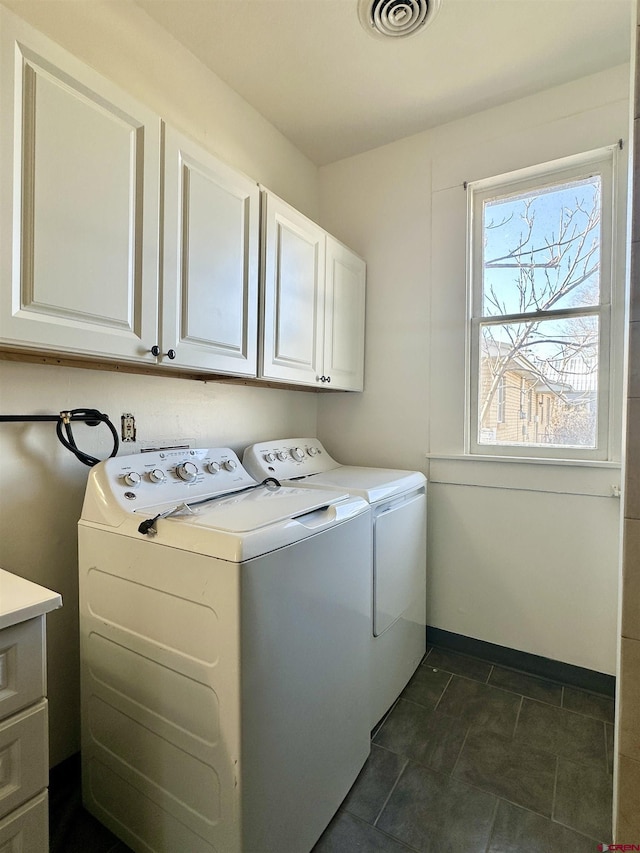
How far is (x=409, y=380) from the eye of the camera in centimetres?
228

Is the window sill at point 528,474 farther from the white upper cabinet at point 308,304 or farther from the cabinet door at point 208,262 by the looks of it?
the cabinet door at point 208,262

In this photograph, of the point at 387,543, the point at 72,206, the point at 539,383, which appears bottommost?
the point at 387,543

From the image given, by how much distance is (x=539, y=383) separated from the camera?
2.02m

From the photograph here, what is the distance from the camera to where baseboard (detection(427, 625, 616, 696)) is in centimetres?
184

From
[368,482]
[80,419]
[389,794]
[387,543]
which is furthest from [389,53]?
[389,794]

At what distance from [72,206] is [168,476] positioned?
82 centimetres

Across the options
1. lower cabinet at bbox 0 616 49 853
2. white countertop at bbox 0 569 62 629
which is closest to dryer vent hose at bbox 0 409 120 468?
white countertop at bbox 0 569 62 629

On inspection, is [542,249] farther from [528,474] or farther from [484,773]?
[484,773]

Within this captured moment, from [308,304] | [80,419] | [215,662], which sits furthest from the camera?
[308,304]

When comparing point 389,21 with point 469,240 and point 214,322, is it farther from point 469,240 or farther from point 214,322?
point 214,322

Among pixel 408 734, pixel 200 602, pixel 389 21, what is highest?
pixel 389 21

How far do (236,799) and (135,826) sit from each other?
0.46m

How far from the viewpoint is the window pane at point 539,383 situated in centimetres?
190

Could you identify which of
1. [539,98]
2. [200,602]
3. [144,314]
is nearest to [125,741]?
[200,602]
